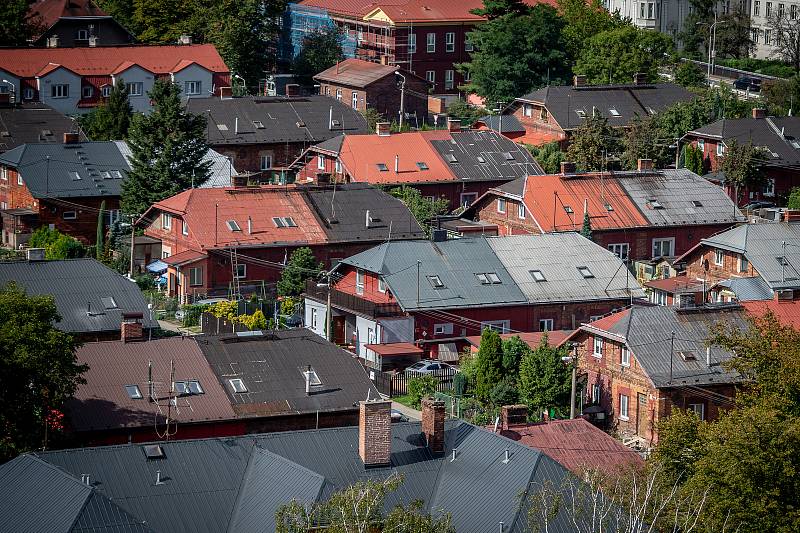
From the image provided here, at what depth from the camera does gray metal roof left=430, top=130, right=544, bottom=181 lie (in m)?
96.3

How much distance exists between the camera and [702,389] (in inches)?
2458

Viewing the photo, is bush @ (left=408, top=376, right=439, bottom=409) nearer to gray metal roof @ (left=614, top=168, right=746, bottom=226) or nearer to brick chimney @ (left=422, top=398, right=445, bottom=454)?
brick chimney @ (left=422, top=398, right=445, bottom=454)

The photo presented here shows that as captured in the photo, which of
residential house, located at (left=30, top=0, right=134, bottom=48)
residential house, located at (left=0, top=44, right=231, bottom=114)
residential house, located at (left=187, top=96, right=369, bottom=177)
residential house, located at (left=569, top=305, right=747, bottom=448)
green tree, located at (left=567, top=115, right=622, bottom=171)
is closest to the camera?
residential house, located at (left=569, top=305, right=747, bottom=448)

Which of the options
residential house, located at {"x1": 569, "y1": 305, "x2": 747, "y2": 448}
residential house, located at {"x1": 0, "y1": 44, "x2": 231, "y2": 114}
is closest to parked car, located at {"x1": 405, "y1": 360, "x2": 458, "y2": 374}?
residential house, located at {"x1": 569, "y1": 305, "x2": 747, "y2": 448}

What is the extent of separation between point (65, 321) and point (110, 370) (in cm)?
814

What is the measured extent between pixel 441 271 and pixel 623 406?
12675 mm

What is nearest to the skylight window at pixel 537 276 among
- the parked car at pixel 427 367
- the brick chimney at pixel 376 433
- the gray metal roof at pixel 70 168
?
the parked car at pixel 427 367

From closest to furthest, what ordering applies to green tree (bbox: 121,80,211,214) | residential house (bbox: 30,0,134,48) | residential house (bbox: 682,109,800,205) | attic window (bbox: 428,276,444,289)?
attic window (bbox: 428,276,444,289)
green tree (bbox: 121,80,211,214)
residential house (bbox: 682,109,800,205)
residential house (bbox: 30,0,134,48)

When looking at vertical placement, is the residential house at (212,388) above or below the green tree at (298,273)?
below

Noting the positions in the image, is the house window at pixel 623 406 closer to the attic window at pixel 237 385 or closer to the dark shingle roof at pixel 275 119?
the attic window at pixel 237 385

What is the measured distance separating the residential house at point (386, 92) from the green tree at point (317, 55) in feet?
23.9

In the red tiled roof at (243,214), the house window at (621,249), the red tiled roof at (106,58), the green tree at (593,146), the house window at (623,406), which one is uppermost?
the red tiled roof at (106,58)

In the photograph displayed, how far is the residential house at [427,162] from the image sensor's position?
9462 cm

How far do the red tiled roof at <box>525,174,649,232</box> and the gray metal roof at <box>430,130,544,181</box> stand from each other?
6.95m
